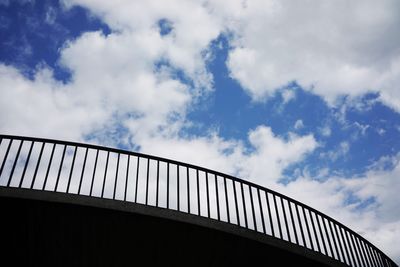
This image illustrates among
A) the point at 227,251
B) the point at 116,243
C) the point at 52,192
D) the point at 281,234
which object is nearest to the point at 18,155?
the point at 52,192

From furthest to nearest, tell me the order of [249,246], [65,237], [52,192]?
1. [249,246]
2. [65,237]
3. [52,192]

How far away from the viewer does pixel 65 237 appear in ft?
20.3

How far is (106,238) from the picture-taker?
6.36m

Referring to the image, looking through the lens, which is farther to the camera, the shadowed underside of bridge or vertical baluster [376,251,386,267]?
vertical baluster [376,251,386,267]

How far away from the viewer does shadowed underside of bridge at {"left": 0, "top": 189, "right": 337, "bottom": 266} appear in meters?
5.79

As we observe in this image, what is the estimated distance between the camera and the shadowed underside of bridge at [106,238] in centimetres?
579

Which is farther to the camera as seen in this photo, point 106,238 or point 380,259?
point 380,259

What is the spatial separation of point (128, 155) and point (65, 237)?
208 cm

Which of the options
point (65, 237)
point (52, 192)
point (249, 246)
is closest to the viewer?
point (52, 192)

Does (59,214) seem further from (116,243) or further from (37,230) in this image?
(116,243)

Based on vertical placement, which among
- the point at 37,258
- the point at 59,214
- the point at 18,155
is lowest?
the point at 37,258

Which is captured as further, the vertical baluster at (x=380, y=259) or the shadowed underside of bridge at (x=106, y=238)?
the vertical baluster at (x=380, y=259)

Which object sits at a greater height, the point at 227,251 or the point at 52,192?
the point at 52,192

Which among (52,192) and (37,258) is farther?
(37,258)
